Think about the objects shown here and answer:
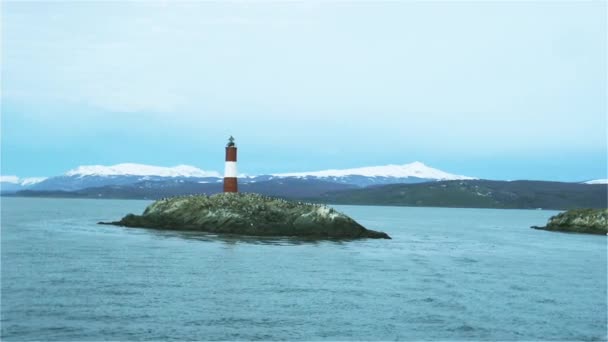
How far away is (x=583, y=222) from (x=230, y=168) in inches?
1984

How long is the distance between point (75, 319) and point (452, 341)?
1219cm

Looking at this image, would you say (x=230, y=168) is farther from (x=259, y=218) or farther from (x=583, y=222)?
(x=583, y=222)

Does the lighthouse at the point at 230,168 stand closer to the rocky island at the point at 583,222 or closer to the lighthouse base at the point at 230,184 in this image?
the lighthouse base at the point at 230,184

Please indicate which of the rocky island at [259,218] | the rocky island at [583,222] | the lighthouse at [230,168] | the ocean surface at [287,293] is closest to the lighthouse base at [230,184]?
the lighthouse at [230,168]

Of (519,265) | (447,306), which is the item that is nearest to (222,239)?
(519,265)

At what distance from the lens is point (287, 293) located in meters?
29.1

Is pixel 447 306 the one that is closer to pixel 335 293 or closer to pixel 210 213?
pixel 335 293

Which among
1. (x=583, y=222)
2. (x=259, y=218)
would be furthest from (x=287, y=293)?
(x=583, y=222)

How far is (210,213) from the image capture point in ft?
212

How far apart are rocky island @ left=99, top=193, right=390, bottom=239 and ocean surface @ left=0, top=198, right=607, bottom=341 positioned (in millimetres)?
11120

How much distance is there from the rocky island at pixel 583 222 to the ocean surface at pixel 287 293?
41.4m

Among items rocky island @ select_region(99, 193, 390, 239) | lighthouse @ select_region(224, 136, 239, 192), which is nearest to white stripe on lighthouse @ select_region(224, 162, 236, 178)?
lighthouse @ select_region(224, 136, 239, 192)

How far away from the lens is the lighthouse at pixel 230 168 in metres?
69.4

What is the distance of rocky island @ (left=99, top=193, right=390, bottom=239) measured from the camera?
61.8m
